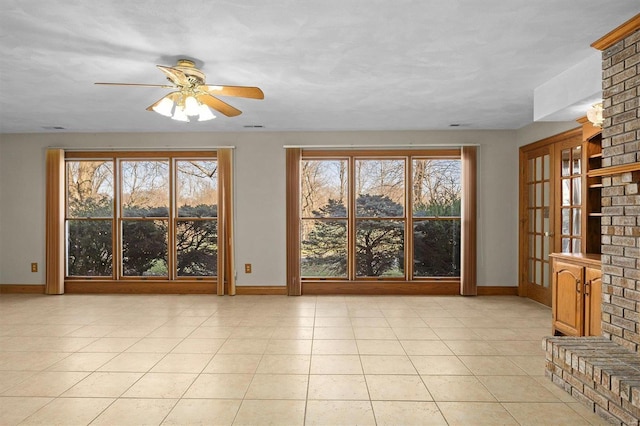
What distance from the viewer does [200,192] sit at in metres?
6.55

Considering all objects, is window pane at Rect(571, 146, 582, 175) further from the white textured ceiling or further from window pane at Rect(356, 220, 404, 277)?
window pane at Rect(356, 220, 404, 277)

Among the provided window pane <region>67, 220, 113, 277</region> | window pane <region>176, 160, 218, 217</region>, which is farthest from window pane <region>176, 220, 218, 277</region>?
window pane <region>67, 220, 113, 277</region>

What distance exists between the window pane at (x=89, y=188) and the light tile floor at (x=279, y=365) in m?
1.67

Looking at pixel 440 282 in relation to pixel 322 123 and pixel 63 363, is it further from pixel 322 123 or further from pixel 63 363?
pixel 63 363

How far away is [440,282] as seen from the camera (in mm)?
6344

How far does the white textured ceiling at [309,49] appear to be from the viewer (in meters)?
2.59

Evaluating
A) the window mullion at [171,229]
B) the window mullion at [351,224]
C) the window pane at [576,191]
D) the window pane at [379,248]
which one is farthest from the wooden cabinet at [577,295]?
the window mullion at [171,229]

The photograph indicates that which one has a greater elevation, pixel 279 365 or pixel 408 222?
pixel 408 222

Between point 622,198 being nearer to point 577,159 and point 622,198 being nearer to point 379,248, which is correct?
point 577,159

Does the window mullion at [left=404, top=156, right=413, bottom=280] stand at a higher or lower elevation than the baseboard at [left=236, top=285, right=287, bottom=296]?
higher

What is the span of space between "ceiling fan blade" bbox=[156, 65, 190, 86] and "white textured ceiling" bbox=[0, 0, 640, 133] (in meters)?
0.20

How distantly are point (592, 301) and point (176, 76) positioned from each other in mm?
3994

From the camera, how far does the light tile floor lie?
2.63 metres

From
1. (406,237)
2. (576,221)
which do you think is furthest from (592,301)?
(406,237)
